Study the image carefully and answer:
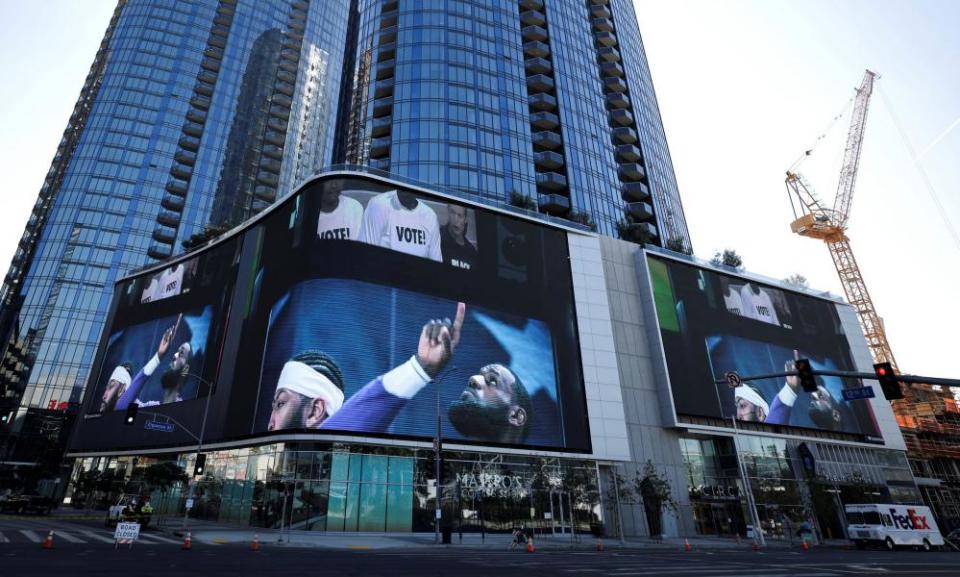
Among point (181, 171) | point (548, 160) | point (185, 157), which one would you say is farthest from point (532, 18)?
point (181, 171)

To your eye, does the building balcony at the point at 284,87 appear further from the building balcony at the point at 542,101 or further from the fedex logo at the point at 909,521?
the fedex logo at the point at 909,521

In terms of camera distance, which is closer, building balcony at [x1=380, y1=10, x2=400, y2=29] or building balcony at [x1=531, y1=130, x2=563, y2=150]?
building balcony at [x1=531, y1=130, x2=563, y2=150]

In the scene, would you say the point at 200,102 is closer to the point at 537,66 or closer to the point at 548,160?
the point at 537,66

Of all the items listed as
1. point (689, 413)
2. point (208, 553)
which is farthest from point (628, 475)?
point (208, 553)

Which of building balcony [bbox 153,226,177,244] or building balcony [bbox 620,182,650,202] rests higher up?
building balcony [bbox 153,226,177,244]

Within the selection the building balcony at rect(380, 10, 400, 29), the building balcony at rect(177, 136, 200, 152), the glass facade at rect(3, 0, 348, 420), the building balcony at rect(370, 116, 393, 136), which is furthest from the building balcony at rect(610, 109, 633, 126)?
the building balcony at rect(177, 136, 200, 152)

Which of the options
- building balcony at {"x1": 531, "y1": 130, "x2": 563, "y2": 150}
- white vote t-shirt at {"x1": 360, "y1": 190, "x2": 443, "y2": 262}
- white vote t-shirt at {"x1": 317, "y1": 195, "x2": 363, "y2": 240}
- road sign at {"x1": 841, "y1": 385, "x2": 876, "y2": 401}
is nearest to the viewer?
road sign at {"x1": 841, "y1": 385, "x2": 876, "y2": 401}

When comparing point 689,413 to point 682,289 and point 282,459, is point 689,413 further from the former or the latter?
point 282,459

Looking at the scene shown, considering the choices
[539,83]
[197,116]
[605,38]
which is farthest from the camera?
[197,116]

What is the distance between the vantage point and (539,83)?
88.1m

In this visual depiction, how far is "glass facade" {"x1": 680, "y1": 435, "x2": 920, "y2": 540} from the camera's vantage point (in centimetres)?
5494

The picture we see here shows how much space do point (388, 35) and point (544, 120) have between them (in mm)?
27787

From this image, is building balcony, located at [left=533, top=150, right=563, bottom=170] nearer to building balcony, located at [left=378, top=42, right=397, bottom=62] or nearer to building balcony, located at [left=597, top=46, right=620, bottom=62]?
building balcony, located at [left=378, top=42, right=397, bottom=62]

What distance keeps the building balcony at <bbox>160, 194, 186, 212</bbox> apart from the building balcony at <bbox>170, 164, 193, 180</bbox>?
5.04m
